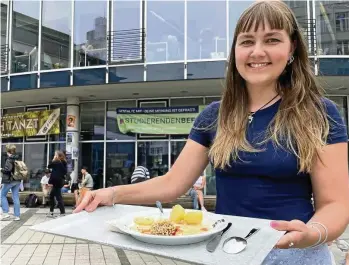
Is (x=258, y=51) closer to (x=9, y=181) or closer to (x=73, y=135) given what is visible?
(x=9, y=181)

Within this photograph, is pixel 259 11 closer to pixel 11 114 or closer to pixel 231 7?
pixel 231 7

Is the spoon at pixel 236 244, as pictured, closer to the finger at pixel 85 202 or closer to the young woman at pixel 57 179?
the finger at pixel 85 202

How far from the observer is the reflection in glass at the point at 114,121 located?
16.3 metres

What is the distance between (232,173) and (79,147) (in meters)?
15.9

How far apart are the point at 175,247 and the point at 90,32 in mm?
15359

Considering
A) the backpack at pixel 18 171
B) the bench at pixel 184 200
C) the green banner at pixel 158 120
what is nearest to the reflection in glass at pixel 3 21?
the green banner at pixel 158 120

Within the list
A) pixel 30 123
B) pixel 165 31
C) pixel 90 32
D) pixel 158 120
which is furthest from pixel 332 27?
pixel 30 123

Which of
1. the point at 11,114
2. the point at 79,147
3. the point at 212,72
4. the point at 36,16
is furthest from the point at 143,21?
the point at 11,114

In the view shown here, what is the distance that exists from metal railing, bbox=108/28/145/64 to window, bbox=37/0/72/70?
1975 millimetres

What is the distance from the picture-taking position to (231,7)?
1380 cm

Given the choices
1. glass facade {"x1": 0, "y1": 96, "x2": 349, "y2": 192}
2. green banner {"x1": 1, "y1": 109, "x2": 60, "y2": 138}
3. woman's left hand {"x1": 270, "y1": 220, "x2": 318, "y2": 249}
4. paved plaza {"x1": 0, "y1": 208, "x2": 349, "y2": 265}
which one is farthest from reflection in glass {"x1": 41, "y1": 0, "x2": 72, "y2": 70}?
woman's left hand {"x1": 270, "y1": 220, "x2": 318, "y2": 249}

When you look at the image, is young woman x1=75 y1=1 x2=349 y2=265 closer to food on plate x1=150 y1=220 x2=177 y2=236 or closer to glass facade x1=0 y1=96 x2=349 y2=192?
food on plate x1=150 y1=220 x2=177 y2=236

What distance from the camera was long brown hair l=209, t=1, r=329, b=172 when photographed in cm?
132

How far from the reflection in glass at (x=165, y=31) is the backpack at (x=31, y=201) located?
6.37 m
